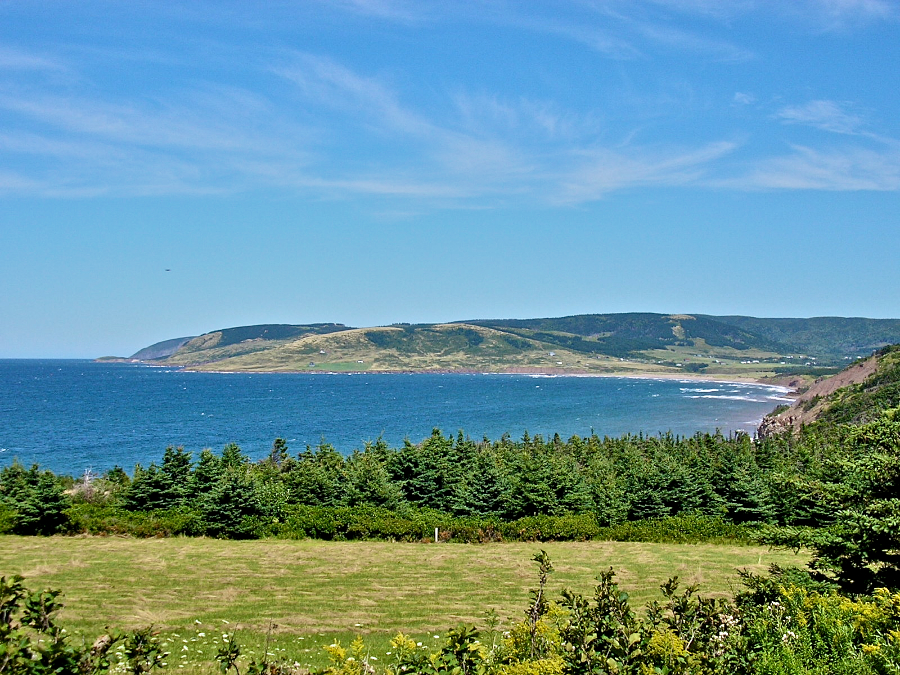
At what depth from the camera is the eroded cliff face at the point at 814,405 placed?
326 feet

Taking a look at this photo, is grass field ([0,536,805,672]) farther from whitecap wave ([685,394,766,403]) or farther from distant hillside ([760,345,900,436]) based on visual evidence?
whitecap wave ([685,394,766,403])

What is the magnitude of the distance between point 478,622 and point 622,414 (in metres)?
128

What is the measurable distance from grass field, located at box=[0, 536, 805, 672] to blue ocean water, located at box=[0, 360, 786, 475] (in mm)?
51888

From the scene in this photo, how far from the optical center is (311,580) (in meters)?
21.8

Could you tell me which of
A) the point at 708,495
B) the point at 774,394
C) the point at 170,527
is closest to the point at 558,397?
the point at 774,394

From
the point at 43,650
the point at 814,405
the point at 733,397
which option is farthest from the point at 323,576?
the point at 733,397

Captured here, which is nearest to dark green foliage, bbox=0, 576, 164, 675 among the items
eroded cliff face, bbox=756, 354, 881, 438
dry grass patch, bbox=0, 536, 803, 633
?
dry grass patch, bbox=0, 536, 803, 633

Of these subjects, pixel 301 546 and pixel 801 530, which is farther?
pixel 301 546

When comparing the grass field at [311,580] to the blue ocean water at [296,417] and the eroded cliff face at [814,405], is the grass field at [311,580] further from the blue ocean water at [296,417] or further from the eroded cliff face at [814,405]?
the eroded cliff face at [814,405]

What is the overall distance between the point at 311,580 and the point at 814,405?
108 meters

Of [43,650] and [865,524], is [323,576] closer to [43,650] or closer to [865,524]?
[865,524]

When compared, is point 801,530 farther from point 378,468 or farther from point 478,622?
point 378,468

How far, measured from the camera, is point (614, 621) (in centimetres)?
652

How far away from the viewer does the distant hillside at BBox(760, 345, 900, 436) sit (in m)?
87.2
